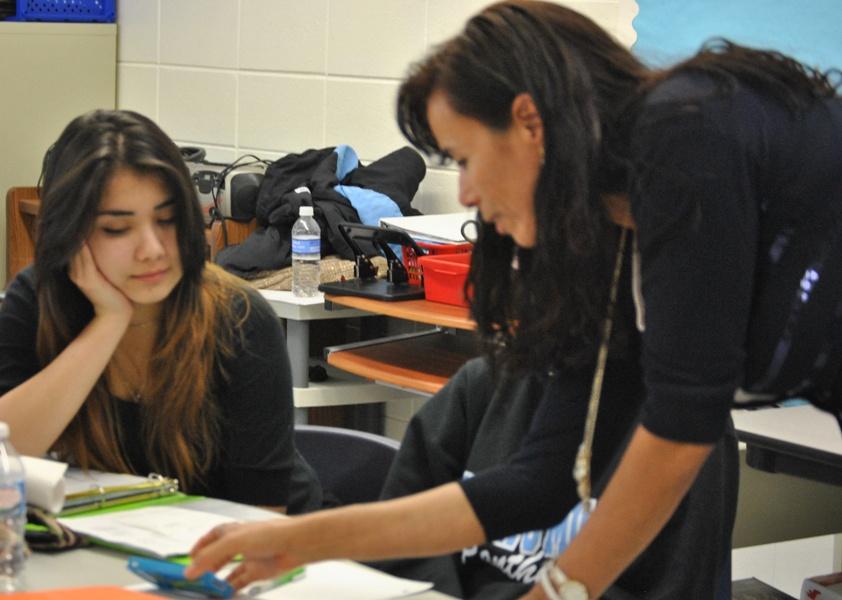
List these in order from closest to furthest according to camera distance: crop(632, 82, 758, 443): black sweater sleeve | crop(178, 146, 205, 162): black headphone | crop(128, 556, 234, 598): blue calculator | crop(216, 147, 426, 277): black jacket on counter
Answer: crop(632, 82, 758, 443): black sweater sleeve
crop(128, 556, 234, 598): blue calculator
crop(216, 147, 426, 277): black jacket on counter
crop(178, 146, 205, 162): black headphone

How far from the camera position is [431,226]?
3.41 meters

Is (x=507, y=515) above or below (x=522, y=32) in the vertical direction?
below

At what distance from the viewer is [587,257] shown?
125 cm

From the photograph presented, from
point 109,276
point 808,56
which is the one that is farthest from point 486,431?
point 808,56

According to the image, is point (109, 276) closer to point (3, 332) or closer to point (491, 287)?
point (3, 332)

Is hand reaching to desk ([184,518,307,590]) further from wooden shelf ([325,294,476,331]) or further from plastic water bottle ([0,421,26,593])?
wooden shelf ([325,294,476,331])

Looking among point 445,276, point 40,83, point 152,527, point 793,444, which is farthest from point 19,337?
point 40,83

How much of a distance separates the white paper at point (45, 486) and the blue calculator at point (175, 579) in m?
0.20

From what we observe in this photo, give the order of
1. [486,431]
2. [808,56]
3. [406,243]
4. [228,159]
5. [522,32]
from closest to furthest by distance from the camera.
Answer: [522,32] < [486,431] < [808,56] < [406,243] < [228,159]

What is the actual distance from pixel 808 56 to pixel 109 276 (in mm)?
1828

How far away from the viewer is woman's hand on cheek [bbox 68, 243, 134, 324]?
1.85 m

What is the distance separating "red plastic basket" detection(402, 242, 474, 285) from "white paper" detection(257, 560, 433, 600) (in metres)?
1.85

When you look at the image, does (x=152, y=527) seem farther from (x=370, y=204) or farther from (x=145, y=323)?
(x=370, y=204)

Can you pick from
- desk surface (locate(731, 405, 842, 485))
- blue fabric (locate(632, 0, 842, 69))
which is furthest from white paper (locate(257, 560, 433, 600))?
blue fabric (locate(632, 0, 842, 69))
